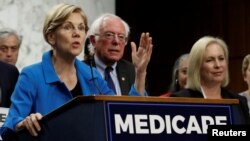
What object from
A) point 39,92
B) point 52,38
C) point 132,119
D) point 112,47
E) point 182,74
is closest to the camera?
point 132,119

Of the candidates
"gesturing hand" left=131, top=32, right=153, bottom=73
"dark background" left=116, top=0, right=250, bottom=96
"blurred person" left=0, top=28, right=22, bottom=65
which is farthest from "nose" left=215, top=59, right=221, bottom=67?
"dark background" left=116, top=0, right=250, bottom=96

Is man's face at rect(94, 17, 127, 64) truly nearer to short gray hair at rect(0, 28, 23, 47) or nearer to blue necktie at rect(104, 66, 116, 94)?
blue necktie at rect(104, 66, 116, 94)

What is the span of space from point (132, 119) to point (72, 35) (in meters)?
0.69

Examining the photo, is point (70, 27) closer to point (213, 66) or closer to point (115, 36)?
point (115, 36)

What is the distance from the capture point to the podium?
2.56m

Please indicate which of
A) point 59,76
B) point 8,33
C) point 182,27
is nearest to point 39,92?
point 59,76

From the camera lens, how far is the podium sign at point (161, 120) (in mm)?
2576

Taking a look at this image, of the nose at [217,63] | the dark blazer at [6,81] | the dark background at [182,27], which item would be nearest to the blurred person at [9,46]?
the dark blazer at [6,81]

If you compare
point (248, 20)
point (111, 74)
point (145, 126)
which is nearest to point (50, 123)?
point (145, 126)

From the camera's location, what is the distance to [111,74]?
4270 millimetres

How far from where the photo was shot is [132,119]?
2607 millimetres

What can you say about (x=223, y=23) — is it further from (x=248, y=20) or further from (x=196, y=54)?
(x=196, y=54)

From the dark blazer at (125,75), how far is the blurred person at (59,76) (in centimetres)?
92

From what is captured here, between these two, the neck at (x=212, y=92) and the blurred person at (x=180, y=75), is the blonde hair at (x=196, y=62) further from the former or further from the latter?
the blurred person at (x=180, y=75)
